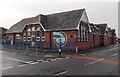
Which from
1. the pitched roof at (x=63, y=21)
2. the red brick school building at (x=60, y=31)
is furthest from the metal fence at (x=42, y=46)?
the pitched roof at (x=63, y=21)

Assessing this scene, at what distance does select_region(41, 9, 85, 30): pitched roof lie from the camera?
904 inches

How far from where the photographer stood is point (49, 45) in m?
24.5

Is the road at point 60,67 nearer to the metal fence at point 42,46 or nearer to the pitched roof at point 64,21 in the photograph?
the metal fence at point 42,46

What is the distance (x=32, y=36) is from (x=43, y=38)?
135 inches

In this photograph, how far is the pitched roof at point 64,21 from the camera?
23.0 meters

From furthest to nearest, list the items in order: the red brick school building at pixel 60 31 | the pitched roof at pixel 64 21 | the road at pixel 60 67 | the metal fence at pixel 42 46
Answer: the pitched roof at pixel 64 21 → the red brick school building at pixel 60 31 → the metal fence at pixel 42 46 → the road at pixel 60 67

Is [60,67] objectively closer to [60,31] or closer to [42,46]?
[42,46]

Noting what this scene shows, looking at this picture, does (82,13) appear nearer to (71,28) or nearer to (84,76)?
(71,28)

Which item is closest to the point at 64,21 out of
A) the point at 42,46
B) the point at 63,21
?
the point at 63,21

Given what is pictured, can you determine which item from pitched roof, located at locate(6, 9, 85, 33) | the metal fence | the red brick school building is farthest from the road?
pitched roof, located at locate(6, 9, 85, 33)

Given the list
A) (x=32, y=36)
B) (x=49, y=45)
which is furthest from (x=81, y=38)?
(x=32, y=36)

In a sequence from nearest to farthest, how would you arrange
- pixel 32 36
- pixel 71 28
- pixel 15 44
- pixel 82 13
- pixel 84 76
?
pixel 84 76
pixel 71 28
pixel 82 13
pixel 15 44
pixel 32 36

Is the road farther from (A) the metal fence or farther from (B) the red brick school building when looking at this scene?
(B) the red brick school building

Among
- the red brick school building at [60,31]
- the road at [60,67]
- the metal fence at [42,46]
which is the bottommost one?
the road at [60,67]
